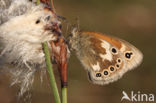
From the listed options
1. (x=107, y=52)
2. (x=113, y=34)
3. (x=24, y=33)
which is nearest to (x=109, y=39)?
(x=107, y=52)

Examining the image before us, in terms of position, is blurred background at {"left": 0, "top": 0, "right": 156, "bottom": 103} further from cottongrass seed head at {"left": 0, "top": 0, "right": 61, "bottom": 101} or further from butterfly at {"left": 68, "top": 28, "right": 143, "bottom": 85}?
cottongrass seed head at {"left": 0, "top": 0, "right": 61, "bottom": 101}

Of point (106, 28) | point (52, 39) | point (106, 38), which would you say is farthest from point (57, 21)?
point (106, 28)

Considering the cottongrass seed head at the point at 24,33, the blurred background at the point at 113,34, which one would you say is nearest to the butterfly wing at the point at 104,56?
the cottongrass seed head at the point at 24,33

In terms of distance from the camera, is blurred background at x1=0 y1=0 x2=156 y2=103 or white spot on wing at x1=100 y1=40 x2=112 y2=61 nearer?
white spot on wing at x1=100 y1=40 x2=112 y2=61

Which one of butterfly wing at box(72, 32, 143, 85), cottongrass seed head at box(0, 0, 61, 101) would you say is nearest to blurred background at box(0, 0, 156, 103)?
butterfly wing at box(72, 32, 143, 85)

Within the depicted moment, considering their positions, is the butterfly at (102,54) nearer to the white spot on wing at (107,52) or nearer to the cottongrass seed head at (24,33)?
the white spot on wing at (107,52)

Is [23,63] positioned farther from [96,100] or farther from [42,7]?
[96,100]

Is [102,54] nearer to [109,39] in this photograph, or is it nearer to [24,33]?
[109,39]

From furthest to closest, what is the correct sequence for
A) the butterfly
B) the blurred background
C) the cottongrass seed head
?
the blurred background → the butterfly → the cottongrass seed head
